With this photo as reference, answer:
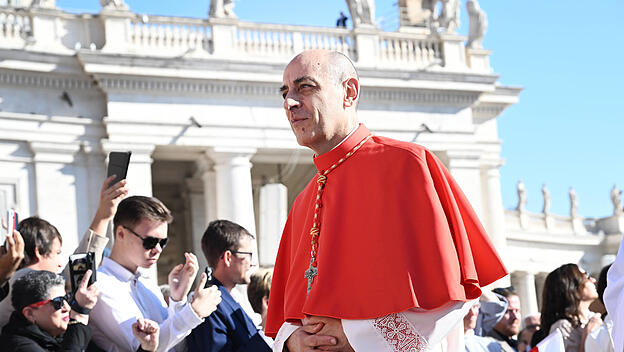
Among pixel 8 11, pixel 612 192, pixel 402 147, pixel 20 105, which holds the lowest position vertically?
pixel 612 192

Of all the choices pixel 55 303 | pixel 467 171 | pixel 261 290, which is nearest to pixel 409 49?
pixel 467 171

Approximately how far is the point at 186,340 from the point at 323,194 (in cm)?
255

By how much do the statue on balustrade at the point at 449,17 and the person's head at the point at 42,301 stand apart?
22.2 metres

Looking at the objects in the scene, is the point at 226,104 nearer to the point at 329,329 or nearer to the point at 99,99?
the point at 99,99

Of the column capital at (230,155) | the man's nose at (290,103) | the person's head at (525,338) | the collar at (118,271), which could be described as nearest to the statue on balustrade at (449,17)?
the column capital at (230,155)

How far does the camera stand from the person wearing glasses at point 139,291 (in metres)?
6.09

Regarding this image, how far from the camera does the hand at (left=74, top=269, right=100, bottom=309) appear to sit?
5730mm

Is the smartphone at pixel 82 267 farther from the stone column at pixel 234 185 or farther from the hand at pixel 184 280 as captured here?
the stone column at pixel 234 185

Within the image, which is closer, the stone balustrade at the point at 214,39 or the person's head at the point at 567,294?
the person's head at the point at 567,294

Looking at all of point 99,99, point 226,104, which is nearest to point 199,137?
point 226,104

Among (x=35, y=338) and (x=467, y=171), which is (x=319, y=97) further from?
(x=467, y=171)

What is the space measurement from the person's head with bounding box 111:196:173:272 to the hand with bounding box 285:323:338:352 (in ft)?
7.83

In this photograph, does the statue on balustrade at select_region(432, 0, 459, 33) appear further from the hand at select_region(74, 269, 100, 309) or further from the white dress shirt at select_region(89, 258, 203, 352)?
the hand at select_region(74, 269, 100, 309)

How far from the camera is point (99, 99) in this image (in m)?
23.2
